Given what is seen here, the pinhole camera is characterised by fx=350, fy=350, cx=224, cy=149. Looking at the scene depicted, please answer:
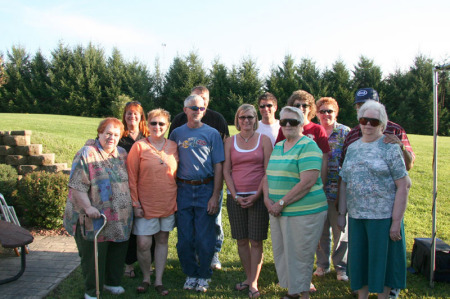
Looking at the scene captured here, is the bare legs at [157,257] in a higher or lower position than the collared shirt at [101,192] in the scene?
lower

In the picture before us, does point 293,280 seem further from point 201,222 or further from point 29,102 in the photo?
point 29,102

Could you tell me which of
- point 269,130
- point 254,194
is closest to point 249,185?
point 254,194

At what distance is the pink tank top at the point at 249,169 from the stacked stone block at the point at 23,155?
480cm

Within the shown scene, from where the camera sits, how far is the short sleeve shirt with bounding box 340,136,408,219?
114 inches

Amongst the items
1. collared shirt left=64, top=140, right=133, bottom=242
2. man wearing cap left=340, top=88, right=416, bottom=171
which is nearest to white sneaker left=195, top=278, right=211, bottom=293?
collared shirt left=64, top=140, right=133, bottom=242

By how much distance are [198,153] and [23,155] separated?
5.26m

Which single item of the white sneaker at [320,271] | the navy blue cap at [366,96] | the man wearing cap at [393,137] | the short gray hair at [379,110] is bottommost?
the white sneaker at [320,271]

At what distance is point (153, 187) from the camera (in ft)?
11.8

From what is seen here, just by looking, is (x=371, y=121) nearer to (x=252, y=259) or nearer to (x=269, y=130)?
(x=269, y=130)

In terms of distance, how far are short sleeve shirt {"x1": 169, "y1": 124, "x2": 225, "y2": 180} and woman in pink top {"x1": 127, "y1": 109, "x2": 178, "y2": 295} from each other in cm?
9

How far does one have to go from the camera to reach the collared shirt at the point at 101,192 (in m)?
3.25

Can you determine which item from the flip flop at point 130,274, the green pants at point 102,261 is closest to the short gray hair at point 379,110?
the green pants at point 102,261

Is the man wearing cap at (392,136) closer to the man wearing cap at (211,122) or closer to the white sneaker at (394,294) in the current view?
the white sneaker at (394,294)

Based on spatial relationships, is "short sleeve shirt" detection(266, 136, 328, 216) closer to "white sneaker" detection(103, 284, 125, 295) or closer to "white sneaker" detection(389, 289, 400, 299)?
"white sneaker" detection(389, 289, 400, 299)
